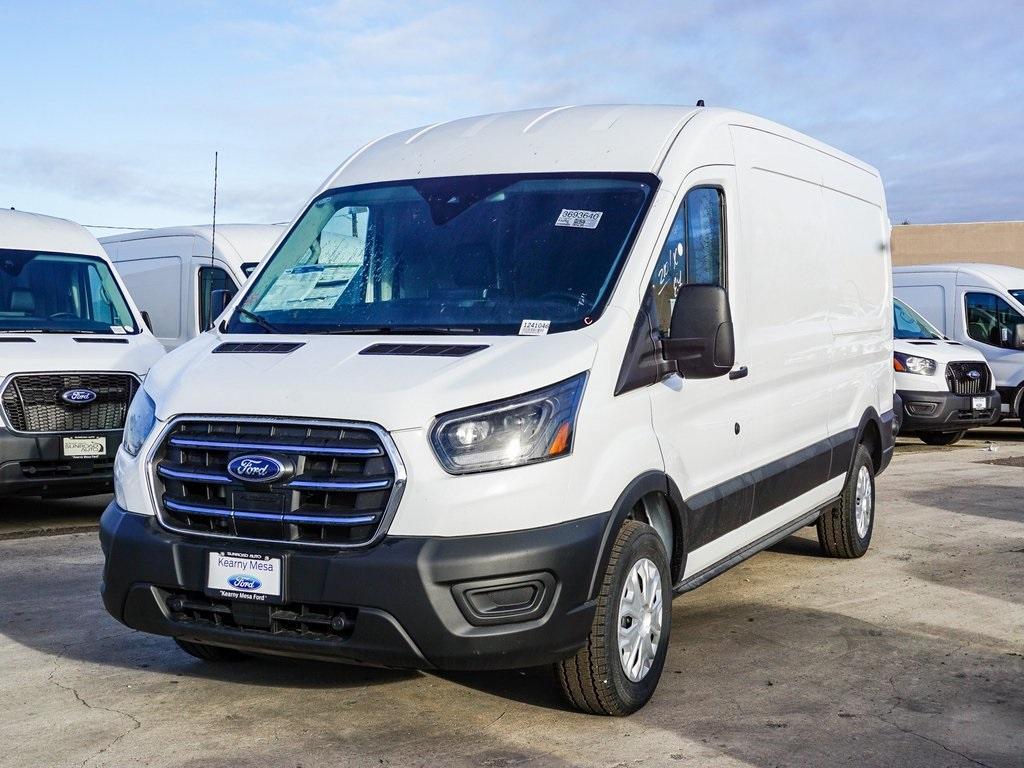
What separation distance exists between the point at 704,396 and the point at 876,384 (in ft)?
10.9

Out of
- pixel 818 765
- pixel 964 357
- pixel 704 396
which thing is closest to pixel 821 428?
pixel 704 396

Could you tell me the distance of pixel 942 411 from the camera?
50.7 ft

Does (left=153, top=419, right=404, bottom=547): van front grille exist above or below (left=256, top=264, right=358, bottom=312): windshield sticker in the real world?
below

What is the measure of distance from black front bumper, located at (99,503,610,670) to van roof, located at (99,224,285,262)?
8497 mm

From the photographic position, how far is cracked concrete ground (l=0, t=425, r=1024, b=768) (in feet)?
15.3

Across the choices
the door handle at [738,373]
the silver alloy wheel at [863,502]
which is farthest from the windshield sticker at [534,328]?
the silver alloy wheel at [863,502]

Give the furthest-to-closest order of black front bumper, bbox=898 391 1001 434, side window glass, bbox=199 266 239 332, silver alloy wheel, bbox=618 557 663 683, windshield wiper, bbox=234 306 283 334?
black front bumper, bbox=898 391 1001 434, side window glass, bbox=199 266 239 332, windshield wiper, bbox=234 306 283 334, silver alloy wheel, bbox=618 557 663 683

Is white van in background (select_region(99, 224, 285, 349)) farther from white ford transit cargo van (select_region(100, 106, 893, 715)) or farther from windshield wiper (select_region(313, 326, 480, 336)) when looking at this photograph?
windshield wiper (select_region(313, 326, 480, 336))

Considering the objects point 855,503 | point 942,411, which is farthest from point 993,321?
point 855,503

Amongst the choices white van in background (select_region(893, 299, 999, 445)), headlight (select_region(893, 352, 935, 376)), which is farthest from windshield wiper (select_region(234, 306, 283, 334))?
headlight (select_region(893, 352, 935, 376))

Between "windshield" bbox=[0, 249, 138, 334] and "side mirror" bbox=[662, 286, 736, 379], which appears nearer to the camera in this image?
"side mirror" bbox=[662, 286, 736, 379]

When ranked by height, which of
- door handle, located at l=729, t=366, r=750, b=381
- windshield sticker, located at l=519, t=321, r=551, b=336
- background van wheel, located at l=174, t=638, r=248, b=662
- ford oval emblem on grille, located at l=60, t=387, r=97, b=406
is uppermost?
windshield sticker, located at l=519, t=321, r=551, b=336

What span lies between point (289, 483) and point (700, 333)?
1.70 meters

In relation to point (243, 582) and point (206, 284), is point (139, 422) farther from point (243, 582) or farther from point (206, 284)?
point (206, 284)
